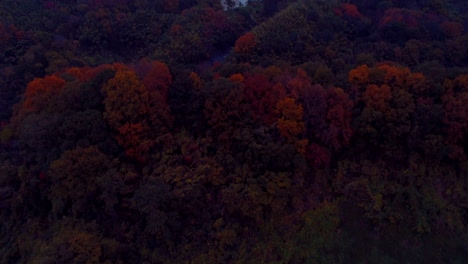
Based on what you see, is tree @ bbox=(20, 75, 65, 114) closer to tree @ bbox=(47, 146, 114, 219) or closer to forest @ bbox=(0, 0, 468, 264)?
forest @ bbox=(0, 0, 468, 264)

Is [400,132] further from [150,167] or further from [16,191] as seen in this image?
[16,191]

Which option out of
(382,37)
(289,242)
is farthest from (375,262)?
(382,37)

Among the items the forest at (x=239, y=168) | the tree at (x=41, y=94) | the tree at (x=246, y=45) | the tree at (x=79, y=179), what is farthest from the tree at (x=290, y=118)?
the tree at (x=41, y=94)

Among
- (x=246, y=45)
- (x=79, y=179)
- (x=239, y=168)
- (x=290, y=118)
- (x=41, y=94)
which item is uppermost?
(x=41, y=94)

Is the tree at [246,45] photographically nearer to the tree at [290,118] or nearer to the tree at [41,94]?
the tree at [290,118]

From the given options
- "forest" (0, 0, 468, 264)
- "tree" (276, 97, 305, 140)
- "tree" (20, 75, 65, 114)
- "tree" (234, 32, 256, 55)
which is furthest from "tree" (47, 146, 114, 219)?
"tree" (234, 32, 256, 55)

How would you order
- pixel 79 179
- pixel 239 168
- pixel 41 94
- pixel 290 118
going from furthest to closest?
pixel 41 94 → pixel 290 118 → pixel 239 168 → pixel 79 179

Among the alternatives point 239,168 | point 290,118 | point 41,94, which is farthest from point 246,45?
point 41,94

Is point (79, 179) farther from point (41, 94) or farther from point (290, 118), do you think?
point (290, 118)
